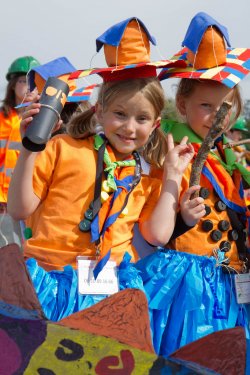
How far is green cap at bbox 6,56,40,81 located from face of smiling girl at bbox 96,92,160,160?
138 inches

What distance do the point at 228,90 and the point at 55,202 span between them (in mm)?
948

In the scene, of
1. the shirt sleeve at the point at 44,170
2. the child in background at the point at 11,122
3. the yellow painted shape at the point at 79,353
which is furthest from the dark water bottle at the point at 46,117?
the child in background at the point at 11,122

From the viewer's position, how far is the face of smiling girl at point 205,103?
3.04 meters

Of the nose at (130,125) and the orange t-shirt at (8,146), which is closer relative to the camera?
the nose at (130,125)

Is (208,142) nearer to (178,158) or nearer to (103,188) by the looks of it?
(178,158)

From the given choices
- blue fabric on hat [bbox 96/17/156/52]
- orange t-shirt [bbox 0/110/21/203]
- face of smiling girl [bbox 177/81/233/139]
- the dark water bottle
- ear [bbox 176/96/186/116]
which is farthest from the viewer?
orange t-shirt [bbox 0/110/21/203]

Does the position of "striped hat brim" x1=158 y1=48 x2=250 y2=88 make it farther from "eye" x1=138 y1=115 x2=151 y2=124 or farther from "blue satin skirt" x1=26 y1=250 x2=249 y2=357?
"blue satin skirt" x1=26 y1=250 x2=249 y2=357

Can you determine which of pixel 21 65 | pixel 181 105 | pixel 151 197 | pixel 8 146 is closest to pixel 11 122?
pixel 8 146

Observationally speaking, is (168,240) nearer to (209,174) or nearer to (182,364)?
(209,174)

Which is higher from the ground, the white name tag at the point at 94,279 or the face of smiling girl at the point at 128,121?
the face of smiling girl at the point at 128,121

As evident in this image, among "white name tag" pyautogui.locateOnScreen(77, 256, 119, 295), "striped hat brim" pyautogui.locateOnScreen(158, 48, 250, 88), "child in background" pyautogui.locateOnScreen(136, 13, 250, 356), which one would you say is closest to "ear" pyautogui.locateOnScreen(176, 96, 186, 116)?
"child in background" pyautogui.locateOnScreen(136, 13, 250, 356)

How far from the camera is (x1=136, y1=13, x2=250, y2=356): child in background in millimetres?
2836

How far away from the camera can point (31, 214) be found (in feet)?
9.23

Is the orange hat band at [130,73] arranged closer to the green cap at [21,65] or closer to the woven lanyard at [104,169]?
the woven lanyard at [104,169]
